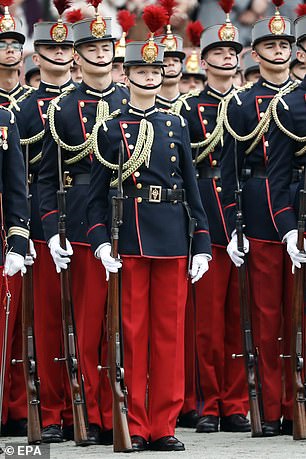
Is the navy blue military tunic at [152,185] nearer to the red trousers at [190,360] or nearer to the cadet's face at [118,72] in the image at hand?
the red trousers at [190,360]

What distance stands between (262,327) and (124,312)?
4.00ft

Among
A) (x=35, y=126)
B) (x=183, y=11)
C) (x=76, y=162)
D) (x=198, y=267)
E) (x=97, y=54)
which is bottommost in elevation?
(x=198, y=267)

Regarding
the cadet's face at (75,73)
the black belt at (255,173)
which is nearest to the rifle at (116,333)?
the black belt at (255,173)

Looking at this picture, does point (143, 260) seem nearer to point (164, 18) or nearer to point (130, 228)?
point (130, 228)

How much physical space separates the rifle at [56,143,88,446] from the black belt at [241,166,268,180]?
51.6 inches

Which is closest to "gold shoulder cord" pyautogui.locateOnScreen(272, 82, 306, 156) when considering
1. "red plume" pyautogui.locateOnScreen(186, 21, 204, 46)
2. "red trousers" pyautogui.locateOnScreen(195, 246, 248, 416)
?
"red trousers" pyautogui.locateOnScreen(195, 246, 248, 416)

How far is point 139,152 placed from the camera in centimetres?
1013


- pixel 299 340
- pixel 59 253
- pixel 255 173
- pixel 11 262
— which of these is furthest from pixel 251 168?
pixel 11 262

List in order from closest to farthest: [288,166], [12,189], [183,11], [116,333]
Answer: [12,189], [116,333], [288,166], [183,11]

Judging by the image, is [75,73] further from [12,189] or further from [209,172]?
[12,189]

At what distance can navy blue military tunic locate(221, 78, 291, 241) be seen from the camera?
11.0 meters

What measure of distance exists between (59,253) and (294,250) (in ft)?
4.83

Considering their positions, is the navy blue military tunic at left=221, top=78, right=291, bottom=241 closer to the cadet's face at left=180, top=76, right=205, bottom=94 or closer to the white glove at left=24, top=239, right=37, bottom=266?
the white glove at left=24, top=239, right=37, bottom=266

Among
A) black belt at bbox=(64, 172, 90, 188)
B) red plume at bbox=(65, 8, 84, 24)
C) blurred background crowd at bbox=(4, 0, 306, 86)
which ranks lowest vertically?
black belt at bbox=(64, 172, 90, 188)
